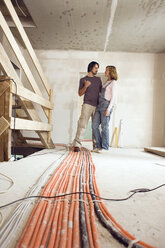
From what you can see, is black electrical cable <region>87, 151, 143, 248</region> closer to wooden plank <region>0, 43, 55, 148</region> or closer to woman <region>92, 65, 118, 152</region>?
wooden plank <region>0, 43, 55, 148</region>

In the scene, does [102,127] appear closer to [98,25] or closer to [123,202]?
[123,202]

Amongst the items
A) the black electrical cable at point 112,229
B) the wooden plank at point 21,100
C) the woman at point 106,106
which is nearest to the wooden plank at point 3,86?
the wooden plank at point 21,100

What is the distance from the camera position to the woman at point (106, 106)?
2.77 m

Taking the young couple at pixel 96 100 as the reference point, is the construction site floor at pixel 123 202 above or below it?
below

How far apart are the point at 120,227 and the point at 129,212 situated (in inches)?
6.3

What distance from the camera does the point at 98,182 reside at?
119 cm

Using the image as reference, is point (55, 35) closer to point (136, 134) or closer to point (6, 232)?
point (136, 134)

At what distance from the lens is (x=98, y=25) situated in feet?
12.5

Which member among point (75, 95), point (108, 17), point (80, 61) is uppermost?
point (108, 17)

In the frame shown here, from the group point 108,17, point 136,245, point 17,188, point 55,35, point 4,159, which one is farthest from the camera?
point 55,35

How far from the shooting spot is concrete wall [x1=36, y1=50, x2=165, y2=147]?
491 cm

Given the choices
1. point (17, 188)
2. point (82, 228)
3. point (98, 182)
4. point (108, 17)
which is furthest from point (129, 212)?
point (108, 17)

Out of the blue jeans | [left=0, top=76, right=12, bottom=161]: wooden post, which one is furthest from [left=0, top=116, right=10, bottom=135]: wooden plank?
the blue jeans

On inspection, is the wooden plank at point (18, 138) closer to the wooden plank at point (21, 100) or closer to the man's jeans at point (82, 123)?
the wooden plank at point (21, 100)
